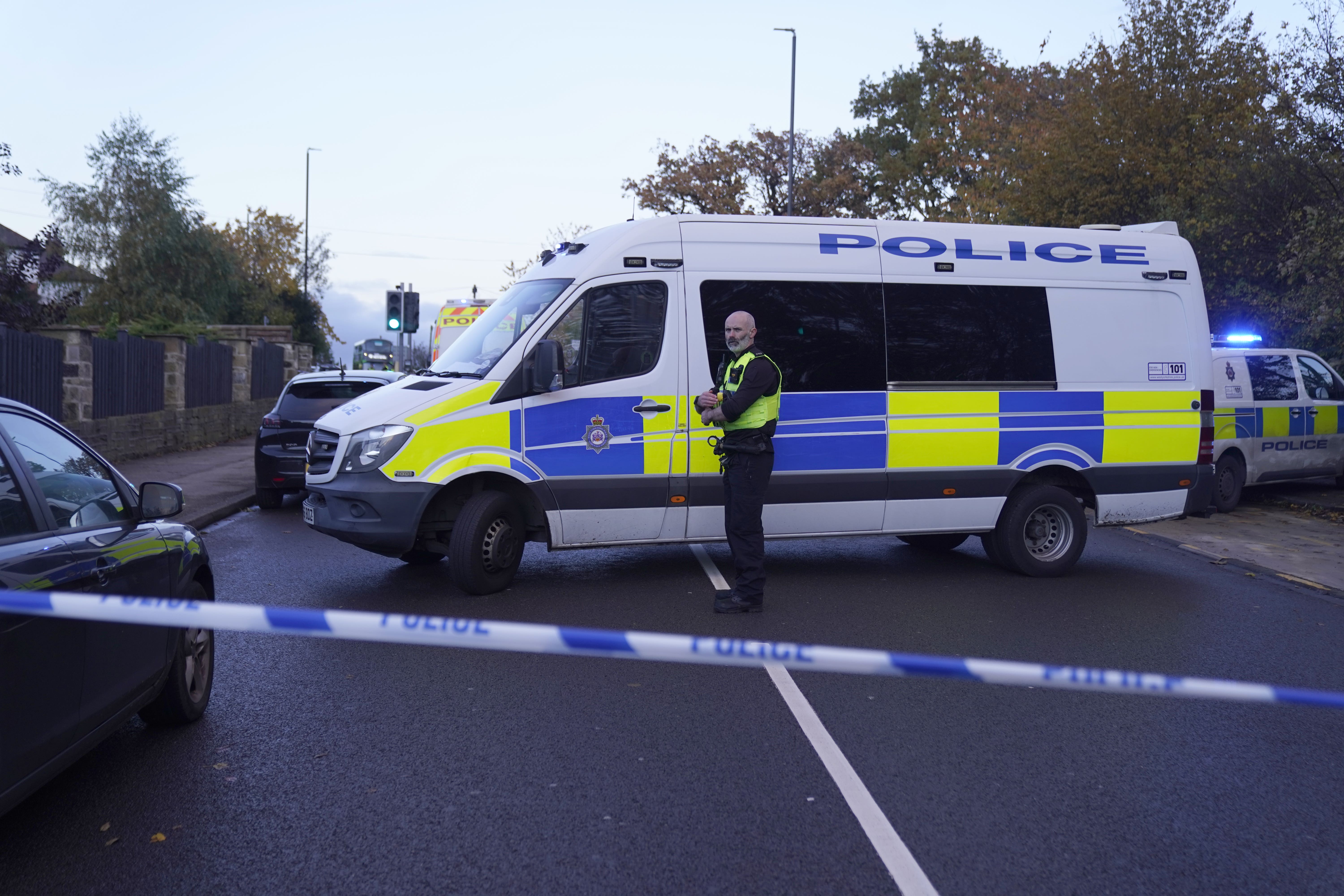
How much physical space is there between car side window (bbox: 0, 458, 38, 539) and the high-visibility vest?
439cm

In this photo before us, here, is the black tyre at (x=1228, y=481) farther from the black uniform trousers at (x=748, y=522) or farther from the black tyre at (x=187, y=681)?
the black tyre at (x=187, y=681)

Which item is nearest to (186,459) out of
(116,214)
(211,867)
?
(211,867)

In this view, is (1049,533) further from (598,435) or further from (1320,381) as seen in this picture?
(1320,381)

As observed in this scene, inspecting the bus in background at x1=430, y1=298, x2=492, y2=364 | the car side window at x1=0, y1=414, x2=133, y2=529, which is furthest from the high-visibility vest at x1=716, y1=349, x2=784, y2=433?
the bus in background at x1=430, y1=298, x2=492, y2=364

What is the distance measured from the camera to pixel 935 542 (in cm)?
1037

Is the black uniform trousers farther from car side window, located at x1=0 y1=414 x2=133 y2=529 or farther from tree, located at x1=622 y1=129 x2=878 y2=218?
tree, located at x1=622 y1=129 x2=878 y2=218

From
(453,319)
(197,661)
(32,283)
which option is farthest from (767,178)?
(197,661)

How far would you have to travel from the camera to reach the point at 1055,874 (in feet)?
11.5

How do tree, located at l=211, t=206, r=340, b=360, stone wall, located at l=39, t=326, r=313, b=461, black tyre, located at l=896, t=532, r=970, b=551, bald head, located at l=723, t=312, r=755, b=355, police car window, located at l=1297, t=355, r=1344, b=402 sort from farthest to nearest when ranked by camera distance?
tree, located at l=211, t=206, r=340, b=360 < stone wall, located at l=39, t=326, r=313, b=461 < police car window, located at l=1297, t=355, r=1344, b=402 < black tyre, located at l=896, t=532, r=970, b=551 < bald head, located at l=723, t=312, r=755, b=355

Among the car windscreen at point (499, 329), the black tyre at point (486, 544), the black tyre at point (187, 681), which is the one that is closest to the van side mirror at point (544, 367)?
the car windscreen at point (499, 329)

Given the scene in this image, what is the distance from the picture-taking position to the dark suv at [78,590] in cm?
321

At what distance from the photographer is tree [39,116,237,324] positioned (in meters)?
36.5

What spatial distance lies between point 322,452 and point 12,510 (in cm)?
477

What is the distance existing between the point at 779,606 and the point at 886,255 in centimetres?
281
